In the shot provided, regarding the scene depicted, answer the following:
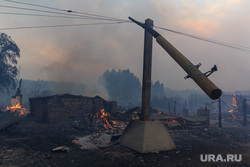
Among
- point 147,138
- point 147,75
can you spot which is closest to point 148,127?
point 147,138

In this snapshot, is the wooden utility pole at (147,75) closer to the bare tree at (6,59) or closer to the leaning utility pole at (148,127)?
the leaning utility pole at (148,127)

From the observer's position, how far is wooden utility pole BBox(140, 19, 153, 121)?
617cm

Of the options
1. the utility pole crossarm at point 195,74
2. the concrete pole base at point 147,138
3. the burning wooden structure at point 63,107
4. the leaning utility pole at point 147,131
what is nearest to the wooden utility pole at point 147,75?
the leaning utility pole at point 147,131

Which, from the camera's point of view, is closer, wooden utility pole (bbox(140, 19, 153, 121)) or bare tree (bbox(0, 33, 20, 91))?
wooden utility pole (bbox(140, 19, 153, 121))

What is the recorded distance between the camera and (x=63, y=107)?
19125mm

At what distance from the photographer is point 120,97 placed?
246 ft

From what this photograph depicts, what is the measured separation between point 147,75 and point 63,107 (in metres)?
15.4

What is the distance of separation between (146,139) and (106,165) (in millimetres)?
1805

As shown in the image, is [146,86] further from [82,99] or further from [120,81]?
[120,81]

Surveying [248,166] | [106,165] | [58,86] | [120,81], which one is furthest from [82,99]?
[120,81]

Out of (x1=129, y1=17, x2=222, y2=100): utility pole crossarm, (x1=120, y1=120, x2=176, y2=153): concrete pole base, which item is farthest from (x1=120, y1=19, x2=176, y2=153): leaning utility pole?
(x1=129, y1=17, x2=222, y2=100): utility pole crossarm

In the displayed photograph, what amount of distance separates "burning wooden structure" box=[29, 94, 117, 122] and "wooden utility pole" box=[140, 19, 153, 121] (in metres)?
13.1

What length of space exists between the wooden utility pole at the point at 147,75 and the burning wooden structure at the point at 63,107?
1314cm

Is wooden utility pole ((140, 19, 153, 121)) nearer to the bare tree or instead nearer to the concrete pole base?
the concrete pole base
